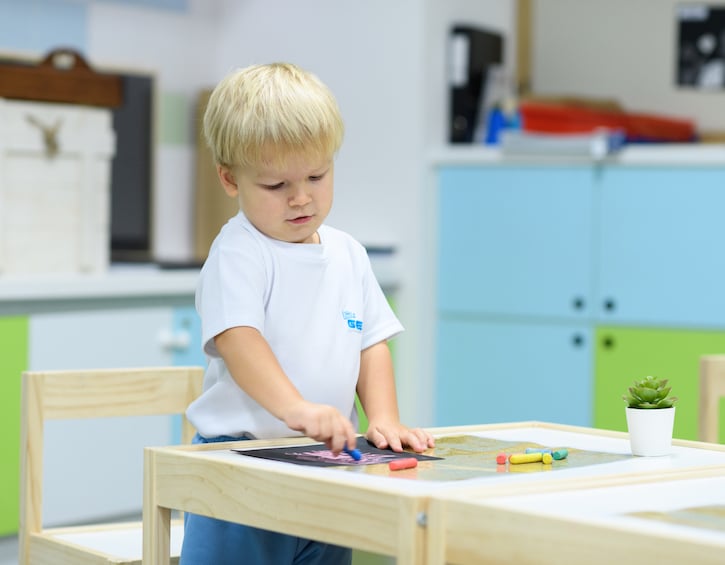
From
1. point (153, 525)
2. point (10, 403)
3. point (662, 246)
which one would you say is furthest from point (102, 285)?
point (153, 525)

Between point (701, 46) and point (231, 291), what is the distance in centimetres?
257

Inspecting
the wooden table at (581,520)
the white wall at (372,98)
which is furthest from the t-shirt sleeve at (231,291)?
the white wall at (372,98)

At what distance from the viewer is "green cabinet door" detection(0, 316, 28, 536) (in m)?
2.61

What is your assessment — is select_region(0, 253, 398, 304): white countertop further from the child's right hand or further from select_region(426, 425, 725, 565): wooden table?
select_region(426, 425, 725, 565): wooden table

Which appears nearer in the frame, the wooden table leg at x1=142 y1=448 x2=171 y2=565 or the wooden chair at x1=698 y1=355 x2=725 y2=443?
the wooden table leg at x1=142 y1=448 x2=171 y2=565

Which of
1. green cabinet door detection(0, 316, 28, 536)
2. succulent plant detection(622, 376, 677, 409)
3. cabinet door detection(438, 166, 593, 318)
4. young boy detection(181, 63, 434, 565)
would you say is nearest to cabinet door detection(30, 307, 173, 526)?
green cabinet door detection(0, 316, 28, 536)

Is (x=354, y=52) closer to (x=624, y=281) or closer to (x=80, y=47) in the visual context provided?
(x=80, y=47)

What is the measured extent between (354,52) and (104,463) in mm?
1325

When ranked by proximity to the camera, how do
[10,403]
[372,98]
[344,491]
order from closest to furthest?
[344,491] < [10,403] < [372,98]

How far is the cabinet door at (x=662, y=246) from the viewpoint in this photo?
301 cm

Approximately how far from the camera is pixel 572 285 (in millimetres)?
3174

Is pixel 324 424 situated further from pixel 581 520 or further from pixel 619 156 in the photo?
pixel 619 156

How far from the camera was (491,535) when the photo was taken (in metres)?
0.97

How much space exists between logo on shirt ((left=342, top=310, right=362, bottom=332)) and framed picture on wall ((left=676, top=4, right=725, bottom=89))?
7.89 feet
